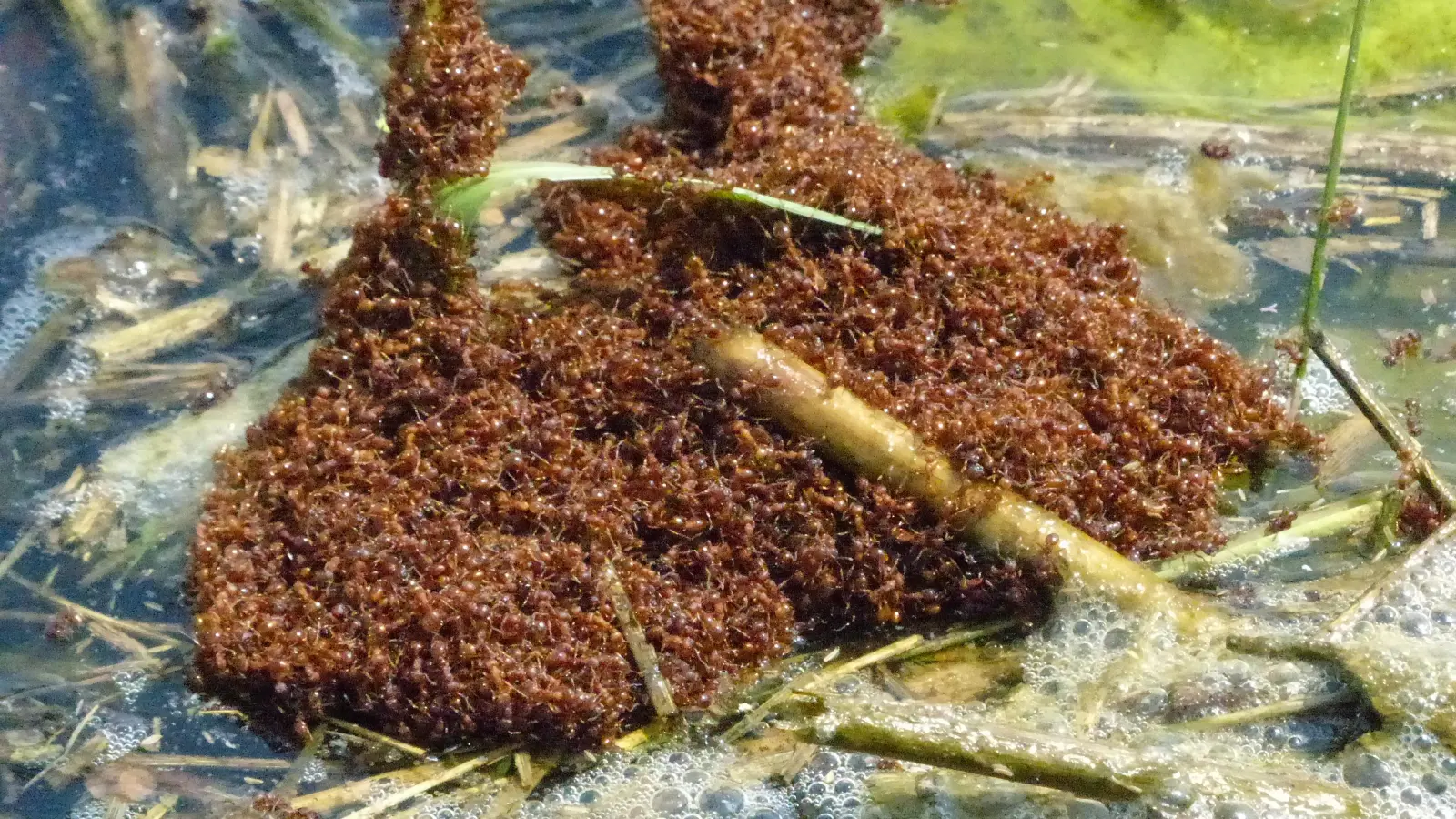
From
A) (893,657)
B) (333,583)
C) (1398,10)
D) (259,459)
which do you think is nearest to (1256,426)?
(893,657)

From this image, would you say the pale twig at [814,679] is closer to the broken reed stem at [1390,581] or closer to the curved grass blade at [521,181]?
the broken reed stem at [1390,581]

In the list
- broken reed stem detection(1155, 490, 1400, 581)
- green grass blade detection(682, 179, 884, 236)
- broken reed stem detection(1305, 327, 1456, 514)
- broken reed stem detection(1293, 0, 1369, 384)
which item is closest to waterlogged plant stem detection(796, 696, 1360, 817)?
broken reed stem detection(1155, 490, 1400, 581)

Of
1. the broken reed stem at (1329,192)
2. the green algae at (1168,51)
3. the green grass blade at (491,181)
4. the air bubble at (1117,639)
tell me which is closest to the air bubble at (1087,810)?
the air bubble at (1117,639)

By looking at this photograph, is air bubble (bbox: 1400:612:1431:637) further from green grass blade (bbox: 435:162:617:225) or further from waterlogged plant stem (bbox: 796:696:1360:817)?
green grass blade (bbox: 435:162:617:225)

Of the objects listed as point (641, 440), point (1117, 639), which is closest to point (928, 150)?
point (641, 440)

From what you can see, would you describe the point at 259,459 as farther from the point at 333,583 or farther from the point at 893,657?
the point at 893,657
